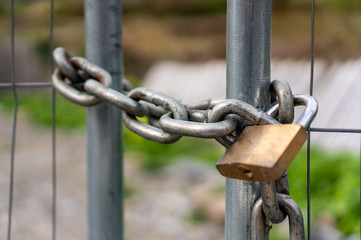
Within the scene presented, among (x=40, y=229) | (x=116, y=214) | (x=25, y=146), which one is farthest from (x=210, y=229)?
(x=25, y=146)

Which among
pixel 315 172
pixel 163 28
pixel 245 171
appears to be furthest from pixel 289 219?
pixel 163 28

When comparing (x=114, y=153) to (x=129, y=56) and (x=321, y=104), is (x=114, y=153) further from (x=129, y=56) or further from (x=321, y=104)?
(x=129, y=56)

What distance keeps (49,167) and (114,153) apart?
2.82 m

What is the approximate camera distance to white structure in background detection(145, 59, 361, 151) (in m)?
2.69

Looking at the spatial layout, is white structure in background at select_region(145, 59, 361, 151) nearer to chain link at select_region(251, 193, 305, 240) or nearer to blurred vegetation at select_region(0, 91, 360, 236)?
blurred vegetation at select_region(0, 91, 360, 236)

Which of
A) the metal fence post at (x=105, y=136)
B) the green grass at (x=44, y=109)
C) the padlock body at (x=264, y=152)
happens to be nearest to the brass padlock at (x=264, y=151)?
the padlock body at (x=264, y=152)

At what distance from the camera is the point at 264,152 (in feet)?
0.95

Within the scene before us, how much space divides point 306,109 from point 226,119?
2.3 inches

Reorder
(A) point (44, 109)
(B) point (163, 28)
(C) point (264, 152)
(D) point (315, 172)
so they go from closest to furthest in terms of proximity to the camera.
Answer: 1. (C) point (264, 152)
2. (D) point (315, 172)
3. (A) point (44, 109)
4. (B) point (163, 28)

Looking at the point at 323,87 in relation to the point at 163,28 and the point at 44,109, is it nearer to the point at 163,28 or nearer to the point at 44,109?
the point at 44,109

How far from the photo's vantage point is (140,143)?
11.7 ft

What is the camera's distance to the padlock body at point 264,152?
11.1 inches

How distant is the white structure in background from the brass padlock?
1627 mm

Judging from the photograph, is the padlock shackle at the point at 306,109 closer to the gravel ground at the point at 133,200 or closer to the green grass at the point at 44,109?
the gravel ground at the point at 133,200
